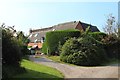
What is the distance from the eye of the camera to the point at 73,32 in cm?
3612

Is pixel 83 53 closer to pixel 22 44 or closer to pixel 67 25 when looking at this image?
pixel 22 44

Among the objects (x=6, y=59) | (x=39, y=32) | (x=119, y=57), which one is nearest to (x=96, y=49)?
(x=119, y=57)

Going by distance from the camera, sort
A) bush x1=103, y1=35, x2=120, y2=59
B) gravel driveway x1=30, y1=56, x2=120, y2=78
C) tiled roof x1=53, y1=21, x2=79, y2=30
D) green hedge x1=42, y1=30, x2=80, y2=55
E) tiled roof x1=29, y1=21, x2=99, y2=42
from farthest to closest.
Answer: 1. tiled roof x1=29, y1=21, x2=99, y2=42
2. tiled roof x1=53, y1=21, x2=79, y2=30
3. bush x1=103, y1=35, x2=120, y2=59
4. green hedge x1=42, y1=30, x2=80, y2=55
5. gravel driveway x1=30, y1=56, x2=120, y2=78

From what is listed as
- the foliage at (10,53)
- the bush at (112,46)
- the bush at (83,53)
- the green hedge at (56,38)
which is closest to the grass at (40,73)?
the foliage at (10,53)

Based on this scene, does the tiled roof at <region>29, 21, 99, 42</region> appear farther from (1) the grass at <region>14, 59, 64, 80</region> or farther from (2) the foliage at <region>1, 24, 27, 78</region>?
(2) the foliage at <region>1, 24, 27, 78</region>

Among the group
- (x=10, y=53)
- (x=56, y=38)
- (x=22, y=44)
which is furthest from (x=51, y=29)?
(x=10, y=53)

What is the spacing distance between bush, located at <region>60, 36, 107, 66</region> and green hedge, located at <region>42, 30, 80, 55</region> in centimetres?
372

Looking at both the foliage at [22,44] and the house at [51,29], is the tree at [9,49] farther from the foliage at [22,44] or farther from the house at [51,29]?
the house at [51,29]

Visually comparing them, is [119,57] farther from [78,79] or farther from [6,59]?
[6,59]

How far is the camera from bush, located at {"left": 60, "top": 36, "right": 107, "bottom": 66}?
2964 centimetres

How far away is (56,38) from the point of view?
37188 mm

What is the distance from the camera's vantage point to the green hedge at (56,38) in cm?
3622

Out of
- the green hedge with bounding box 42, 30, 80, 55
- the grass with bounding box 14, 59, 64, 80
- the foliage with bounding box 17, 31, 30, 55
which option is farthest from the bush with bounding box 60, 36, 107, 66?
the grass with bounding box 14, 59, 64, 80

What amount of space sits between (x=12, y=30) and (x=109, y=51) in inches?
857
